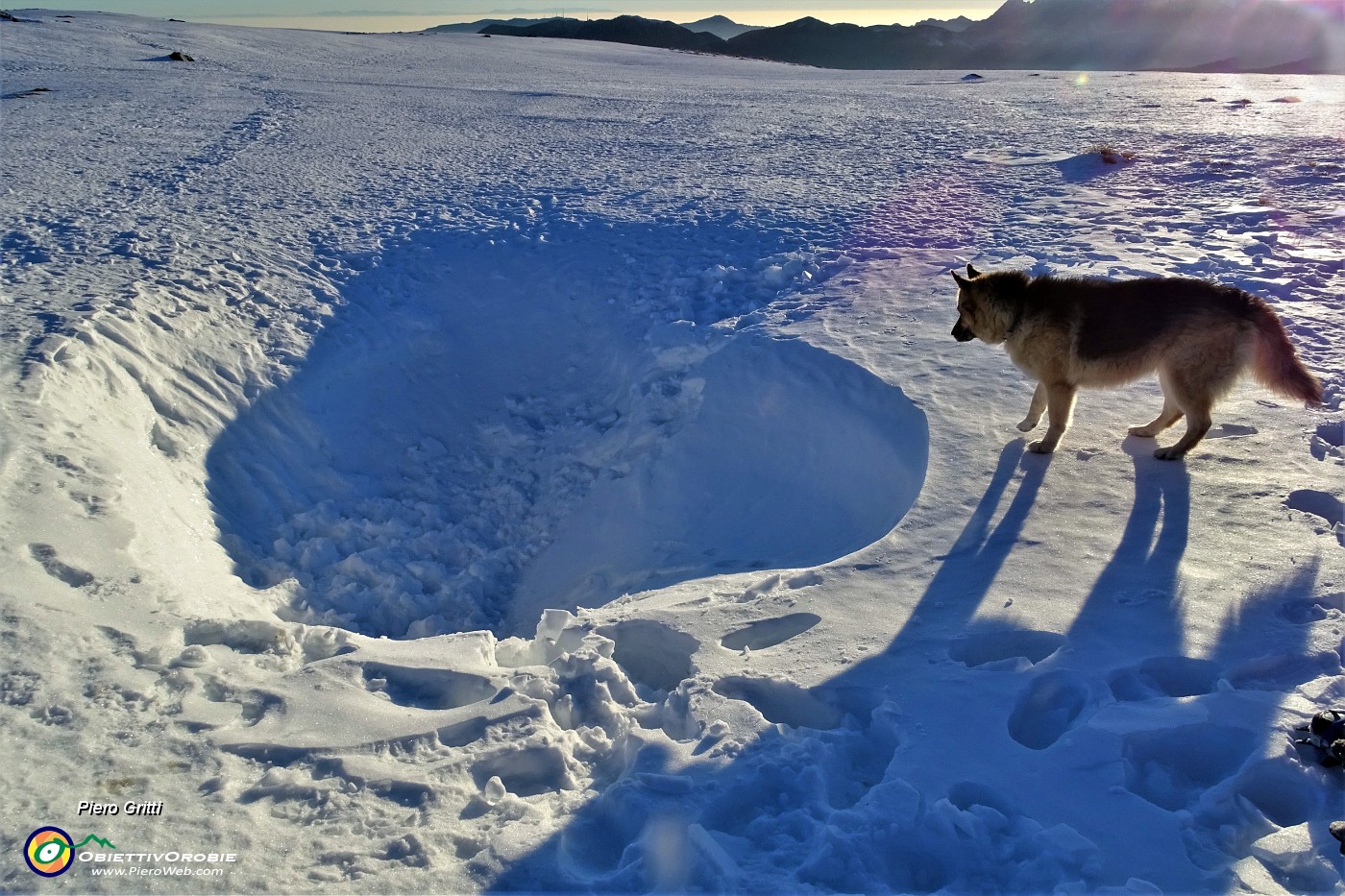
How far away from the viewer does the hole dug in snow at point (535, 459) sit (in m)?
4.95

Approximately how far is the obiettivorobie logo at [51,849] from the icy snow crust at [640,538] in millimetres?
41

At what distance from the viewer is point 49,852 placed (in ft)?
7.75

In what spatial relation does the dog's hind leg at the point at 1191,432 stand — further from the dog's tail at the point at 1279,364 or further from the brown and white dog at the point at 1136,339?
the dog's tail at the point at 1279,364

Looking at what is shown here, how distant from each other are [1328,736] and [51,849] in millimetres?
3998

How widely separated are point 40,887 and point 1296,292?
8.61 meters

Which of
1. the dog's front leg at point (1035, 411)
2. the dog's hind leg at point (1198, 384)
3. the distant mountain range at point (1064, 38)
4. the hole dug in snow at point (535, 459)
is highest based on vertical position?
the distant mountain range at point (1064, 38)

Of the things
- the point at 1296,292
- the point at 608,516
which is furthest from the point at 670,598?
the point at 1296,292

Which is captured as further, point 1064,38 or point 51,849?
point 1064,38

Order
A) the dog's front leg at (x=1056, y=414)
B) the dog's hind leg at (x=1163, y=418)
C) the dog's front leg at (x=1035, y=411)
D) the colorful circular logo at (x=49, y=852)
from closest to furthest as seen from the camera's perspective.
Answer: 1. the colorful circular logo at (x=49, y=852)
2. the dog's hind leg at (x=1163, y=418)
3. the dog's front leg at (x=1056, y=414)
4. the dog's front leg at (x=1035, y=411)

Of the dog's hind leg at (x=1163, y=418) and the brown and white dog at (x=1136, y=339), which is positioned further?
the dog's hind leg at (x=1163, y=418)

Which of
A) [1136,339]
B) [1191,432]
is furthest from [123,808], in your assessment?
[1191,432]

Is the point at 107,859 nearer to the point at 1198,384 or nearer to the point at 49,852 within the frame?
the point at 49,852

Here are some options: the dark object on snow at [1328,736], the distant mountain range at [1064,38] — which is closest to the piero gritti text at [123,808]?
the dark object on snow at [1328,736]

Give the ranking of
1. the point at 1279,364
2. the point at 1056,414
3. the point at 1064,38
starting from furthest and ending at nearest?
the point at 1064,38
the point at 1056,414
the point at 1279,364
